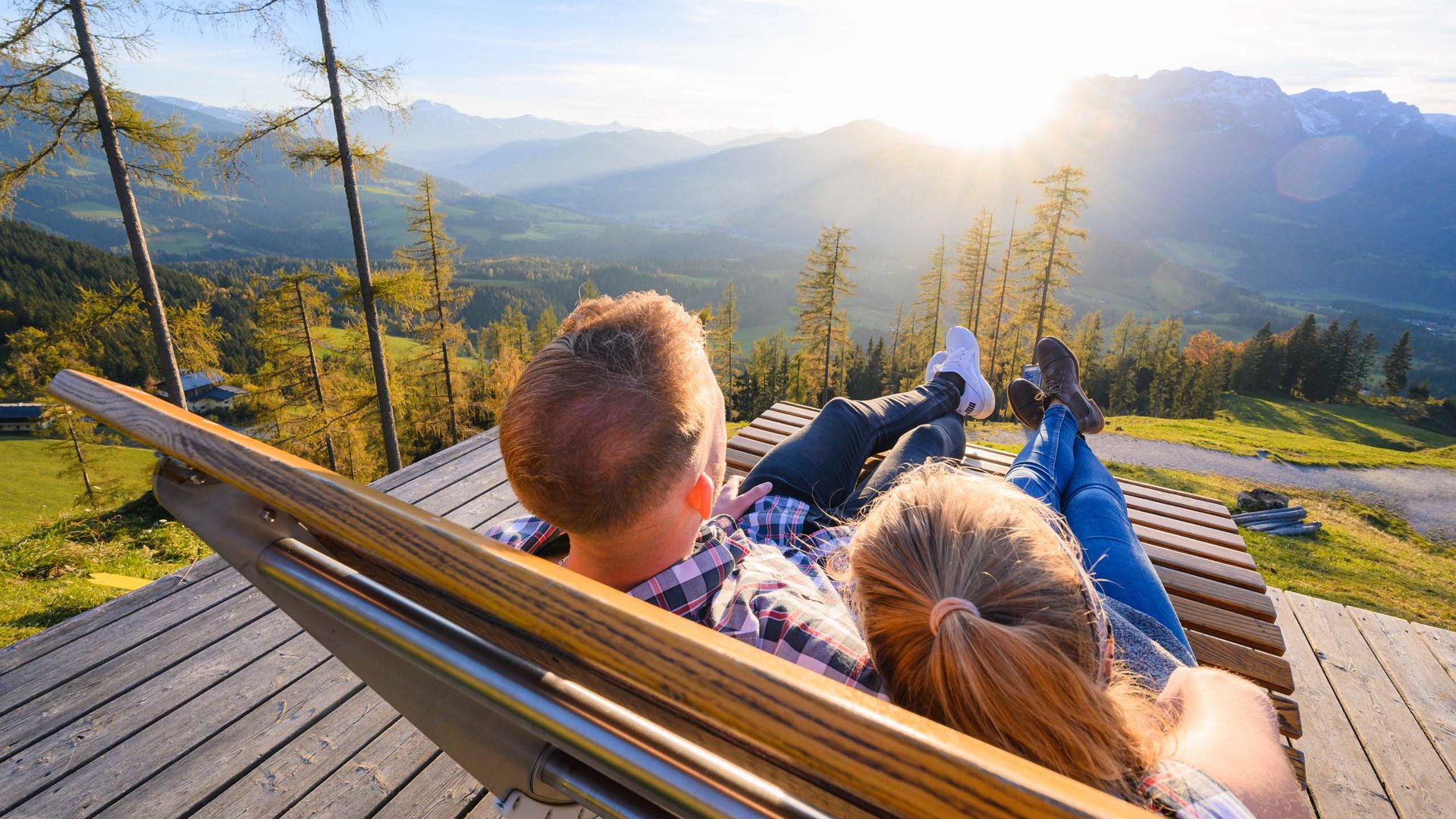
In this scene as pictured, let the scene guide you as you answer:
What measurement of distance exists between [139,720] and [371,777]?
0.97m

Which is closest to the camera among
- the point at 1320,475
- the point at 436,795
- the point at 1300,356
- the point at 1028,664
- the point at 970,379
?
the point at 1028,664

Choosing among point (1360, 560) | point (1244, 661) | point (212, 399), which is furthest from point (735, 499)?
point (212, 399)

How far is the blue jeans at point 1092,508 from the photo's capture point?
2.07 meters

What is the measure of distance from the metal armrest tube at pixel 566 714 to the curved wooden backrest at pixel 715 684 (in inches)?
0.9

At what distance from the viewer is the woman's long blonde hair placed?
2.71 feet

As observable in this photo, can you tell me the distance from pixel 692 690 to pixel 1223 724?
1399 mm

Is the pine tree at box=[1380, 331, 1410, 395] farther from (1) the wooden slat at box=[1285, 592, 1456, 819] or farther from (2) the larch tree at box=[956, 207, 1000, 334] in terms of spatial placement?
(1) the wooden slat at box=[1285, 592, 1456, 819]

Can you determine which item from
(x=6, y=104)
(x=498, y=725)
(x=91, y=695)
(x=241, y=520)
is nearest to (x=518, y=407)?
(x=241, y=520)

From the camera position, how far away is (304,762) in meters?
2.06

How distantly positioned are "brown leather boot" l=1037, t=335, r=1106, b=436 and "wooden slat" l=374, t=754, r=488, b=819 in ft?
11.2

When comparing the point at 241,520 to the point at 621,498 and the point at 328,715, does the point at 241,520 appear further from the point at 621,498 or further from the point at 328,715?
the point at 328,715

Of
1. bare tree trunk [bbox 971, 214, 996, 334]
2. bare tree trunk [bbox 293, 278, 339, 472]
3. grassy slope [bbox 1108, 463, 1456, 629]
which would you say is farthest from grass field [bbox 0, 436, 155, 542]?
bare tree trunk [bbox 971, 214, 996, 334]

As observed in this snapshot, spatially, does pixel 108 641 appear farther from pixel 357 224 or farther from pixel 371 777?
pixel 357 224

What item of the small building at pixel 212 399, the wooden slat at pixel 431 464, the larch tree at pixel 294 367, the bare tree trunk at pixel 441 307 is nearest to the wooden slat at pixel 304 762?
the wooden slat at pixel 431 464
